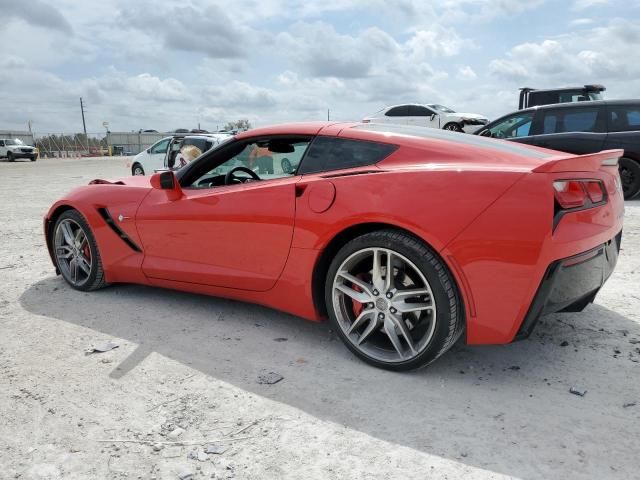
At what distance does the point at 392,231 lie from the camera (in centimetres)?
273

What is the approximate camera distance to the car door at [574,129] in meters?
8.09

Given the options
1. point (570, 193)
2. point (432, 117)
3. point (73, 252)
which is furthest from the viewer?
point (432, 117)

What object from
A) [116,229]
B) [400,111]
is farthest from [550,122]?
[400,111]

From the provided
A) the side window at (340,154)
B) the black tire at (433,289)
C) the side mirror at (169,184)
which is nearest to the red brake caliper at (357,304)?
the black tire at (433,289)

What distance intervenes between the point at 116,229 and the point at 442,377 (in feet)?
8.66

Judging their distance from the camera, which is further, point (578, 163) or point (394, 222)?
point (394, 222)

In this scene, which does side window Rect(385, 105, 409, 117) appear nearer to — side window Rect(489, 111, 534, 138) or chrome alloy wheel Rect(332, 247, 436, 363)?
side window Rect(489, 111, 534, 138)

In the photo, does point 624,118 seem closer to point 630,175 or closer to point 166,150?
point 630,175

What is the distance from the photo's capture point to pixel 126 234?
13.0ft

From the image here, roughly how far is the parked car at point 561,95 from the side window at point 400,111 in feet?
16.6

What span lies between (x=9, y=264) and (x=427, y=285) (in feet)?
14.7

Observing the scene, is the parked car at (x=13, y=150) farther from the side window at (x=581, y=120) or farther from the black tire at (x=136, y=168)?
the side window at (x=581, y=120)

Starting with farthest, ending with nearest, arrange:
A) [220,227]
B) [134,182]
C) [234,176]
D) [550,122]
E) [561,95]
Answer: [561,95], [550,122], [134,182], [234,176], [220,227]

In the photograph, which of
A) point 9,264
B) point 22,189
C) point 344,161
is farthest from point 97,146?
point 344,161
